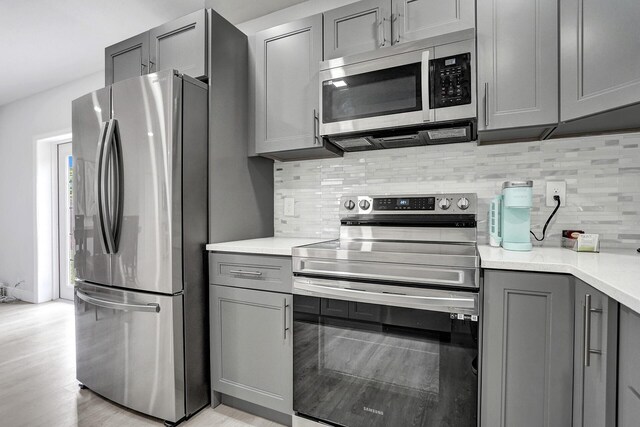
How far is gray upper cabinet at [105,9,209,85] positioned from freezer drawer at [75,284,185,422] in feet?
4.50

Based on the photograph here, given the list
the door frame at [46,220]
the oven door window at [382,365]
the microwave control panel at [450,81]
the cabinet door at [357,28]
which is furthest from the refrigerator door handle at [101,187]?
the door frame at [46,220]

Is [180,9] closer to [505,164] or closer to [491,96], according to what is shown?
[491,96]

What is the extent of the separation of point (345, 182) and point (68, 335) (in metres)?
2.94

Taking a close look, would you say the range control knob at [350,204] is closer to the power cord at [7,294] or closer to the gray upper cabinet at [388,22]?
the gray upper cabinet at [388,22]

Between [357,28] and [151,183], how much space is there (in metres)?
1.42

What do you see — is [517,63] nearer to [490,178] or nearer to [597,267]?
[490,178]

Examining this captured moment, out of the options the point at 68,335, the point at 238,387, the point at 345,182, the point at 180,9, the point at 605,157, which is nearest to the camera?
the point at 605,157

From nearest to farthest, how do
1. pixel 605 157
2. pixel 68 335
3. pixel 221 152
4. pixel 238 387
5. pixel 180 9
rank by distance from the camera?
pixel 605 157, pixel 238 387, pixel 221 152, pixel 180 9, pixel 68 335

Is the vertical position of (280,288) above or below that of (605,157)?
below

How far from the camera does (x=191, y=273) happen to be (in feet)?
5.79

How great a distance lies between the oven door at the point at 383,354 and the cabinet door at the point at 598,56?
896 millimetres

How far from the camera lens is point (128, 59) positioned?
2.25m

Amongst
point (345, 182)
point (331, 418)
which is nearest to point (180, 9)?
point (345, 182)

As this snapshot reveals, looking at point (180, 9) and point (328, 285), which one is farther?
point (180, 9)
